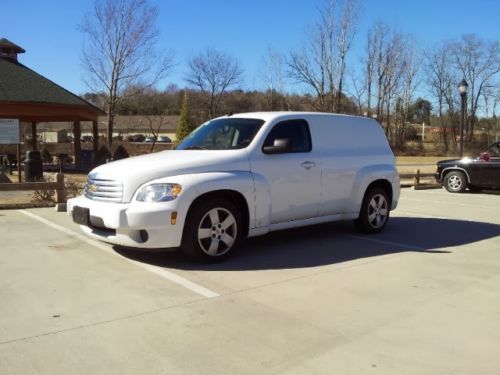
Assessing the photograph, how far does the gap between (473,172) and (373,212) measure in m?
8.53

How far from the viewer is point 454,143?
57688mm

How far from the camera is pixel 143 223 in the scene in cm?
559

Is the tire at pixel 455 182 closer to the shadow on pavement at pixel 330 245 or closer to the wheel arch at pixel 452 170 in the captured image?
the wheel arch at pixel 452 170

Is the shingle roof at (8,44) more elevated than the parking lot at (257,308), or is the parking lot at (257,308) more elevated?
the shingle roof at (8,44)

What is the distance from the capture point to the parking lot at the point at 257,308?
3584 mm

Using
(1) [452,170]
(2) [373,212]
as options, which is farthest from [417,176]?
(2) [373,212]

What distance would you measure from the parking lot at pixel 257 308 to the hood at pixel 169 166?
1.01 m

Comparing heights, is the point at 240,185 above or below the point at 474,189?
above

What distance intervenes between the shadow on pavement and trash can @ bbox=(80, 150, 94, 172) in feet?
61.6

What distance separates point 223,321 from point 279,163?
2850 millimetres

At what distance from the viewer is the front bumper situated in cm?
560

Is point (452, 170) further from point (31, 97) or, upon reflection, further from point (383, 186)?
point (31, 97)

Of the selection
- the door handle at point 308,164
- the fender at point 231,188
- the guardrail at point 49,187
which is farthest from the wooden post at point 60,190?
the door handle at point 308,164

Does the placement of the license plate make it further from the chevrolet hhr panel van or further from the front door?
the front door
